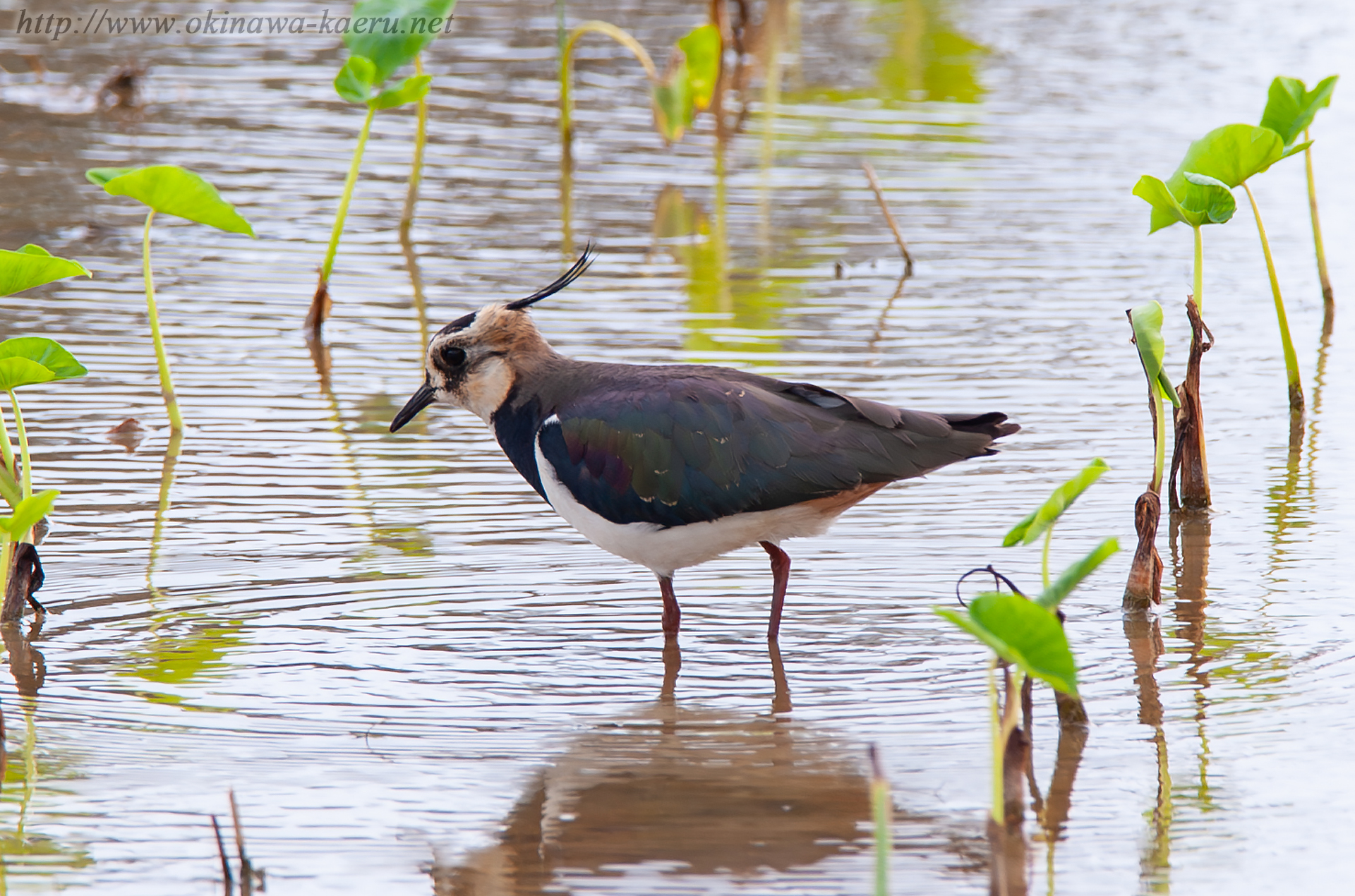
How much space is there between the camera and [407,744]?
439cm

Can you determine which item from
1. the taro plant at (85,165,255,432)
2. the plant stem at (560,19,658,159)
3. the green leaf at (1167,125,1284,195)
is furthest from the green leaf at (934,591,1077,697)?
the plant stem at (560,19,658,159)

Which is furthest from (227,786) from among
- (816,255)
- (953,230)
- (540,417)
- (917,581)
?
(953,230)

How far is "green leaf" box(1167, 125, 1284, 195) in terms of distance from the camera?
216 inches

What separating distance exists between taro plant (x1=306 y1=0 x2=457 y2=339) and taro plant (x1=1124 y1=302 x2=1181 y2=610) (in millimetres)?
3687

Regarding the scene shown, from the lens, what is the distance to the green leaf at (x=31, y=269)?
4934mm

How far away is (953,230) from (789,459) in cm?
484

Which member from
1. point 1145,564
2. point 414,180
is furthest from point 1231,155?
point 414,180

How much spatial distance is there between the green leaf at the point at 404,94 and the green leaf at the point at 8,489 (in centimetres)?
298

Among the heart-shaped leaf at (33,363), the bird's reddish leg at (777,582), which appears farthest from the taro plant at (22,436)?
the bird's reddish leg at (777,582)

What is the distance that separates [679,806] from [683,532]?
1.11m

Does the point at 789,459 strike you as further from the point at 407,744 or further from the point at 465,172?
the point at 465,172

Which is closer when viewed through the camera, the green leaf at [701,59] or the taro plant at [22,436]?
the taro plant at [22,436]

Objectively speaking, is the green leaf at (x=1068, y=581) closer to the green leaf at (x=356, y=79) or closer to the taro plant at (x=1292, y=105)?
the taro plant at (x=1292, y=105)

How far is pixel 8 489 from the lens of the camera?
4.89m
